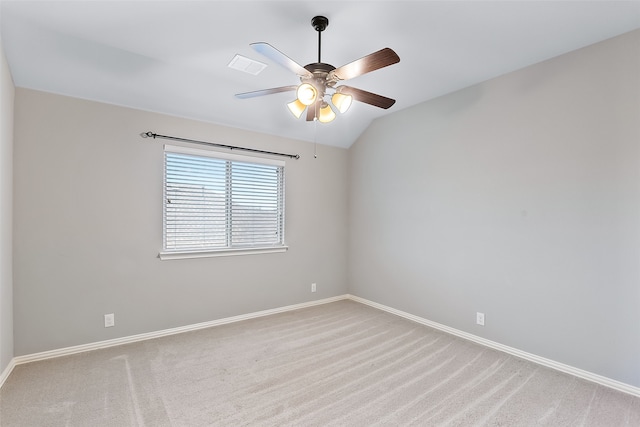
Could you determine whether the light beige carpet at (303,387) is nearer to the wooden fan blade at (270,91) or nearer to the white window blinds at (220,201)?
the white window blinds at (220,201)

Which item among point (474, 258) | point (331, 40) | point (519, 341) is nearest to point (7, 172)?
point (331, 40)

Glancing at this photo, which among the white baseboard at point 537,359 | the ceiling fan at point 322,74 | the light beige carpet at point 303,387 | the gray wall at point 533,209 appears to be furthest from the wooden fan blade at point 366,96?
the white baseboard at point 537,359

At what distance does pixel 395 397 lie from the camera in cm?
208

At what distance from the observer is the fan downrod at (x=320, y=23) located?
78.3 inches

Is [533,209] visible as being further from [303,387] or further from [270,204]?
[270,204]

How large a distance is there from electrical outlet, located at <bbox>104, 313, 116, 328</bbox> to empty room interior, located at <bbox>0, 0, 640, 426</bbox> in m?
0.01

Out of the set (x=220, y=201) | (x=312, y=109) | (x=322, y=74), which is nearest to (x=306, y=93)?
(x=322, y=74)

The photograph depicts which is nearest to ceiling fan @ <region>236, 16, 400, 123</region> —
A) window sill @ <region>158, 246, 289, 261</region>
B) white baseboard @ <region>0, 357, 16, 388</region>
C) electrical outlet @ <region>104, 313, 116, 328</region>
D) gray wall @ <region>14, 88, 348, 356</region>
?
gray wall @ <region>14, 88, 348, 356</region>

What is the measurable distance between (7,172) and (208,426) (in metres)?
2.43

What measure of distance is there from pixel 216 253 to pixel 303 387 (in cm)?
186

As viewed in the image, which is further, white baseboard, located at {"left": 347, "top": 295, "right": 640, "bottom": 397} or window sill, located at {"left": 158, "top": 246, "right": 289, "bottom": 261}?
window sill, located at {"left": 158, "top": 246, "right": 289, "bottom": 261}

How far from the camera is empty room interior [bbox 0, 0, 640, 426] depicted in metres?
2.00

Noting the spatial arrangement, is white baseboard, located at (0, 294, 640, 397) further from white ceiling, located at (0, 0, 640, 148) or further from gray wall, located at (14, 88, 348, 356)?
white ceiling, located at (0, 0, 640, 148)

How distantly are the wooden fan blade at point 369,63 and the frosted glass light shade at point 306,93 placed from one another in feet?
0.51
